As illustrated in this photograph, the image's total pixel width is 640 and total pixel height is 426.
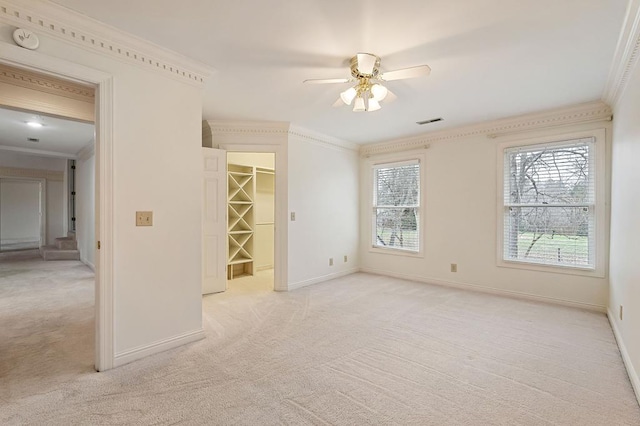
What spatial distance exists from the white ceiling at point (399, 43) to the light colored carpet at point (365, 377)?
2.43 m

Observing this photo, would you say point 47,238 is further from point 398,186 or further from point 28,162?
point 398,186

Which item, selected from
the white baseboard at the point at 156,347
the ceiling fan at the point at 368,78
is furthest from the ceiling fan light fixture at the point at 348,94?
the white baseboard at the point at 156,347

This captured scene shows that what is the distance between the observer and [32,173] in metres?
7.93

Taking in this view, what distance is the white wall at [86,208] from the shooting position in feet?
19.4

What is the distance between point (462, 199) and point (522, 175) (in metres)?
0.82

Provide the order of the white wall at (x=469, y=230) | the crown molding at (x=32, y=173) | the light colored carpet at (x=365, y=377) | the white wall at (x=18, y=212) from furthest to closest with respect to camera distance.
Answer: the white wall at (x=18, y=212)
the crown molding at (x=32, y=173)
the white wall at (x=469, y=230)
the light colored carpet at (x=365, y=377)

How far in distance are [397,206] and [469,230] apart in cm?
126

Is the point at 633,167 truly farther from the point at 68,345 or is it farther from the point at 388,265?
the point at 68,345

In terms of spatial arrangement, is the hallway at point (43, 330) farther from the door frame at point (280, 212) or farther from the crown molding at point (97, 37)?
the crown molding at point (97, 37)

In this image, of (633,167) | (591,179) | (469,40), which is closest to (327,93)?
(469,40)

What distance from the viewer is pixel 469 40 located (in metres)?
2.27

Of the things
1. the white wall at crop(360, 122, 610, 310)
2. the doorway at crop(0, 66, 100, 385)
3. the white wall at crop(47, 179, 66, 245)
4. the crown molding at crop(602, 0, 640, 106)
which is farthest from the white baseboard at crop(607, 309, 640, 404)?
the white wall at crop(47, 179, 66, 245)

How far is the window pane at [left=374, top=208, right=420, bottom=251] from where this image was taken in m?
5.21

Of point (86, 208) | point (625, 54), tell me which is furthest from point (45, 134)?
point (625, 54)
